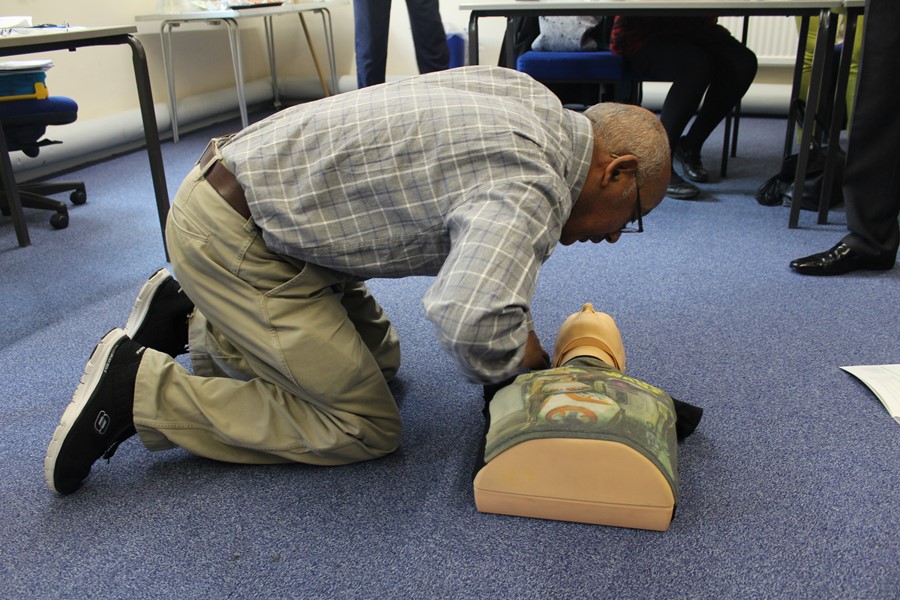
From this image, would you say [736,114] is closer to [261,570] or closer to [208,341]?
[208,341]

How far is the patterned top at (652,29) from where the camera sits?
2.86m

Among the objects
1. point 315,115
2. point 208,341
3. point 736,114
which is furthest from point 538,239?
point 736,114

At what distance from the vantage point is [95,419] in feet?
3.84

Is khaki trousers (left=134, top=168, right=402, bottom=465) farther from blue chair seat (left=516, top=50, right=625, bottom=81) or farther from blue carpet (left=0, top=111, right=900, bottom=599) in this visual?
blue chair seat (left=516, top=50, right=625, bottom=81)

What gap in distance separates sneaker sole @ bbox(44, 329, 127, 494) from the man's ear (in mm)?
839

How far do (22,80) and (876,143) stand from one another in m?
2.58

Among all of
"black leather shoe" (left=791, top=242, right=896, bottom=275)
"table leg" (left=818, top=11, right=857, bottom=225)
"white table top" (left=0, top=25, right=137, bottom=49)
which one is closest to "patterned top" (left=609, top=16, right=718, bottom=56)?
"table leg" (left=818, top=11, right=857, bottom=225)

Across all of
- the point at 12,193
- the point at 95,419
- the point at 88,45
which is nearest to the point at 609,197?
the point at 95,419

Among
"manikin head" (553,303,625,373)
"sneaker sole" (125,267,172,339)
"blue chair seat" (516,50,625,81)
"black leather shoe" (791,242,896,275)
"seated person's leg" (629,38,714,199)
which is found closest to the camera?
"manikin head" (553,303,625,373)

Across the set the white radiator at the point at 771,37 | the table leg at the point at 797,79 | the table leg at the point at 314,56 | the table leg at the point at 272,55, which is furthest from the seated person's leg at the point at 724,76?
the table leg at the point at 272,55

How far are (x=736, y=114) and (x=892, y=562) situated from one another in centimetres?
262

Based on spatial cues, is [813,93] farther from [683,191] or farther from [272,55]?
[272,55]

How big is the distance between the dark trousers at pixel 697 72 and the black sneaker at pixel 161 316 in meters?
1.98

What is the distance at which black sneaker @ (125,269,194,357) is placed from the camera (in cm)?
150
